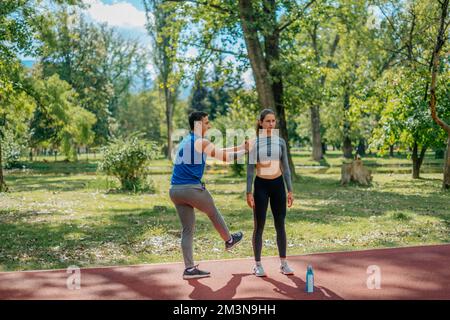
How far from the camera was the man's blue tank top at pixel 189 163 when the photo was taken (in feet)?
23.8

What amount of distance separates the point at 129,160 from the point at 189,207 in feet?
46.3

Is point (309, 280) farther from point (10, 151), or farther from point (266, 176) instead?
point (10, 151)

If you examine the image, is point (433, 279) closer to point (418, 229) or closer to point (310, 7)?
point (418, 229)

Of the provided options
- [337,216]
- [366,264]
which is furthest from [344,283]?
[337,216]

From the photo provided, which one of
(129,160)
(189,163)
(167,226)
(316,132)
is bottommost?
(167,226)

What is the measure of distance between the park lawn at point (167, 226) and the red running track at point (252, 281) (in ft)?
2.83

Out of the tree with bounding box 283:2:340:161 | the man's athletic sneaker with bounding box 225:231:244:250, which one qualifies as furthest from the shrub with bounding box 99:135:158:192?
the man's athletic sneaker with bounding box 225:231:244:250

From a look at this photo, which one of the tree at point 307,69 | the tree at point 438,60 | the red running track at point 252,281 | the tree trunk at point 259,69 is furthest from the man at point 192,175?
the tree at point 307,69

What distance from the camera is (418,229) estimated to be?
453 inches

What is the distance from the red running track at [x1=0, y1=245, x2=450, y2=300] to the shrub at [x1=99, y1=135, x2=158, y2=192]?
1323cm

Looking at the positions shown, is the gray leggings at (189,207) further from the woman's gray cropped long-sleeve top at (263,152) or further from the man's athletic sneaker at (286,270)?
the man's athletic sneaker at (286,270)

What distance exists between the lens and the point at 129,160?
69.5 feet

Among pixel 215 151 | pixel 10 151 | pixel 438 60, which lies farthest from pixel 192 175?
pixel 10 151

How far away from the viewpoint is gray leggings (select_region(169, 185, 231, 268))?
23.9 ft
